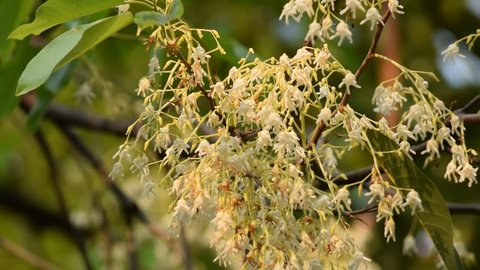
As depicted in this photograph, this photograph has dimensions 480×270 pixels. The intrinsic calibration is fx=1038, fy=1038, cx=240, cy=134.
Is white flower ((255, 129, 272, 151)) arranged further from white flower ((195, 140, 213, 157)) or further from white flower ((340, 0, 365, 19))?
white flower ((340, 0, 365, 19))

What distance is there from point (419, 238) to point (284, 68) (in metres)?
1.77

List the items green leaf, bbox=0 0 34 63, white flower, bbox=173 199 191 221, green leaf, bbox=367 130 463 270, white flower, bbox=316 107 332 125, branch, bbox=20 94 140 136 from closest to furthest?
white flower, bbox=173 199 191 221 < white flower, bbox=316 107 332 125 < green leaf, bbox=367 130 463 270 < green leaf, bbox=0 0 34 63 < branch, bbox=20 94 140 136

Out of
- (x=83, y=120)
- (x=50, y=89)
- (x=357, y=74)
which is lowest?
(x=83, y=120)

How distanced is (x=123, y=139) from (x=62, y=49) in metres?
1.97

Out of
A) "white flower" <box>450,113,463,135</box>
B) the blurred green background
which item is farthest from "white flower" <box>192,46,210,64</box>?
the blurred green background

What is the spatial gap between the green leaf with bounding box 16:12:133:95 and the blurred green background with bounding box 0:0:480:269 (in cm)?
131

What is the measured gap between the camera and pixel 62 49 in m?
1.54

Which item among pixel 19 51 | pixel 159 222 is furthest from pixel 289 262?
pixel 159 222

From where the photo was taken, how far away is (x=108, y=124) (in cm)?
308

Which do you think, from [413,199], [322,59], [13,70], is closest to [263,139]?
[322,59]

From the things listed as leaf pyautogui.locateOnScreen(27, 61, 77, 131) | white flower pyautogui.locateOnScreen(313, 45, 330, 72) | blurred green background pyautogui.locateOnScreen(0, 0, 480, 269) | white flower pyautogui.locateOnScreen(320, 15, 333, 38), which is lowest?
blurred green background pyautogui.locateOnScreen(0, 0, 480, 269)

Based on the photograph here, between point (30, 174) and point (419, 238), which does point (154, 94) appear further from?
point (30, 174)

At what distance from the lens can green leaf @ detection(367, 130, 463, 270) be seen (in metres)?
1.65

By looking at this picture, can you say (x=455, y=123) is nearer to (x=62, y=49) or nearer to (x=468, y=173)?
(x=468, y=173)
